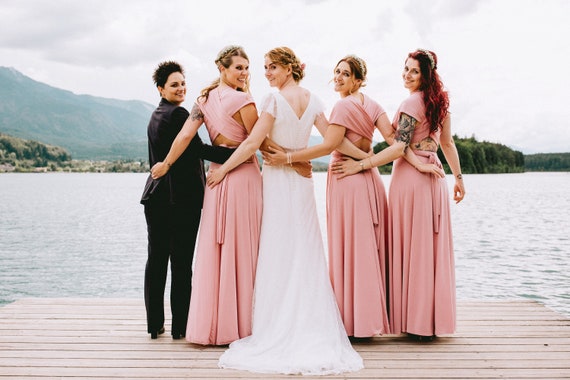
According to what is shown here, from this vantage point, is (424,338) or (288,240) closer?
(288,240)

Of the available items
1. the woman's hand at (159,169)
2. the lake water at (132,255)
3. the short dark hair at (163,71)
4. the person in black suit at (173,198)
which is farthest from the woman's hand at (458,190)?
the lake water at (132,255)

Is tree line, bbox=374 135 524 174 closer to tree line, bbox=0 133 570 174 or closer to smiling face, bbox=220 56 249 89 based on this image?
tree line, bbox=0 133 570 174

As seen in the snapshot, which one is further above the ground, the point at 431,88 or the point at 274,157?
the point at 431,88

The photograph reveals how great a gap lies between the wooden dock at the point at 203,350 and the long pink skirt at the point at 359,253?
215 mm

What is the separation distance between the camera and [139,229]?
27.6 m

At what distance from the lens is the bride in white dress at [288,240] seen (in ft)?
12.7

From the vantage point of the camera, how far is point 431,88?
4145 millimetres

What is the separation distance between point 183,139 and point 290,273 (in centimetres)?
125

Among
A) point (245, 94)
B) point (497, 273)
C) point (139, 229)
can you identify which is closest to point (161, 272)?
point (245, 94)

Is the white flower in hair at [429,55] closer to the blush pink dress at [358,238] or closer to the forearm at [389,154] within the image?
the blush pink dress at [358,238]

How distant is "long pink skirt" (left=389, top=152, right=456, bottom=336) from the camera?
4.19 m

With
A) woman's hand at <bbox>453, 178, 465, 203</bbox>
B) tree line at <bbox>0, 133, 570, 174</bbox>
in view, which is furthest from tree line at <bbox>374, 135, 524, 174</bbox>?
woman's hand at <bbox>453, 178, 465, 203</bbox>

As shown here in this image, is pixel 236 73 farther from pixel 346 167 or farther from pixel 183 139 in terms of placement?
pixel 346 167

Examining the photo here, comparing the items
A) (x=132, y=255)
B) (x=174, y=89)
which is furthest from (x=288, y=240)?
(x=132, y=255)
